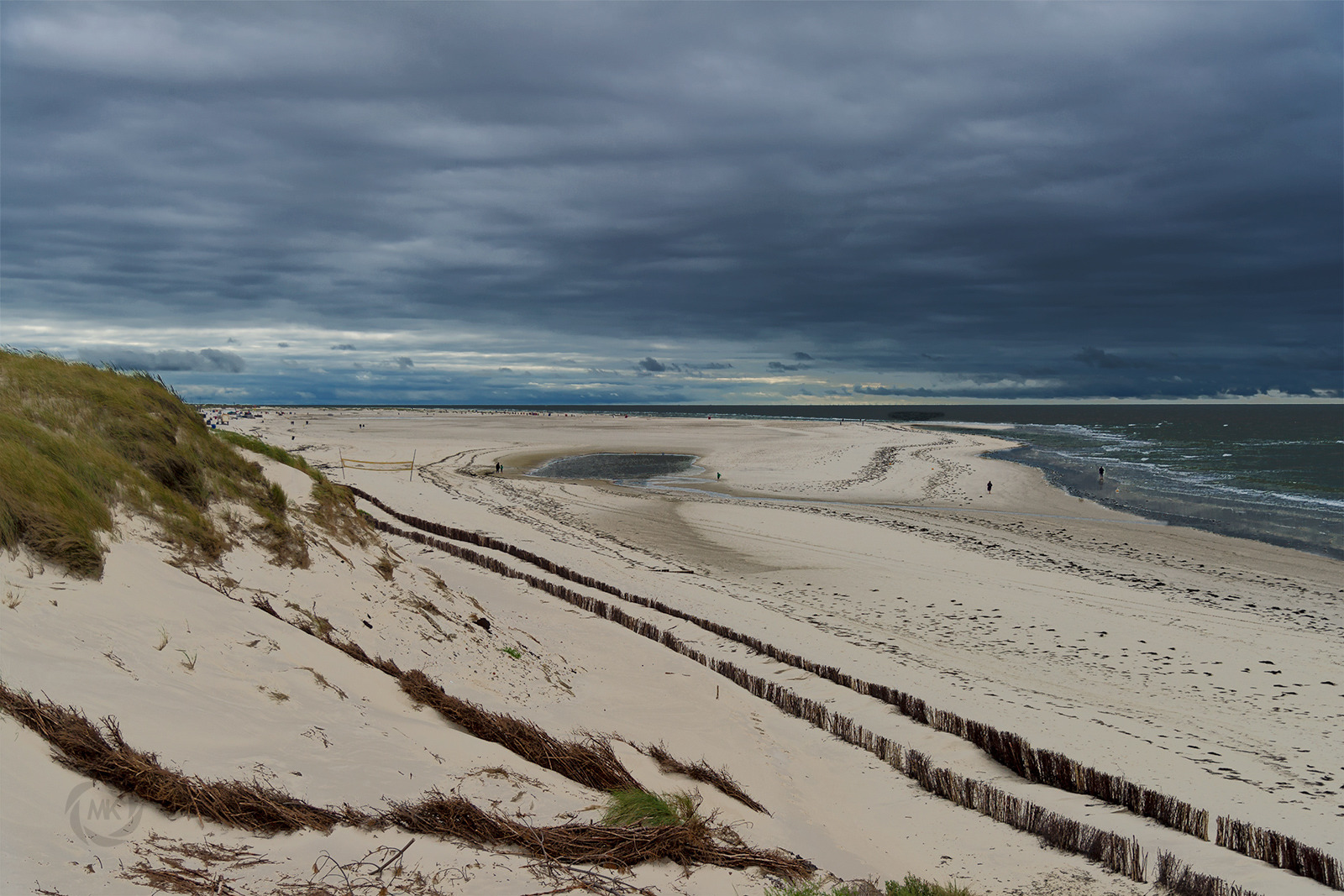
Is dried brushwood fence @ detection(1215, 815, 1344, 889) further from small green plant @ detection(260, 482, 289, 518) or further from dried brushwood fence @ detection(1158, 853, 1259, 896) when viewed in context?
small green plant @ detection(260, 482, 289, 518)

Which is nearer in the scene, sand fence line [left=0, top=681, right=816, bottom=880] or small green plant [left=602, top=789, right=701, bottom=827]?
sand fence line [left=0, top=681, right=816, bottom=880]

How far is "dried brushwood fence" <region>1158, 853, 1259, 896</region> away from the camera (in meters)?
5.46

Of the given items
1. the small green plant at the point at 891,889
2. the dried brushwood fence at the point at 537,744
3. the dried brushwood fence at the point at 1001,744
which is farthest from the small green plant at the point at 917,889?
the dried brushwood fence at the point at 1001,744

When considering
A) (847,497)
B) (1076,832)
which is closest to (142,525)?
(1076,832)

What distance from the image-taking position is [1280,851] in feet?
20.5

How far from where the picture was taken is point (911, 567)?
2045 cm

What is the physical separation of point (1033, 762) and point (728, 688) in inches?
162

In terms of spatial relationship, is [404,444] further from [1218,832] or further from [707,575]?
[1218,832]

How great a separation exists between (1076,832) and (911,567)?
1445 centimetres

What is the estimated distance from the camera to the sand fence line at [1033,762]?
6191 mm
